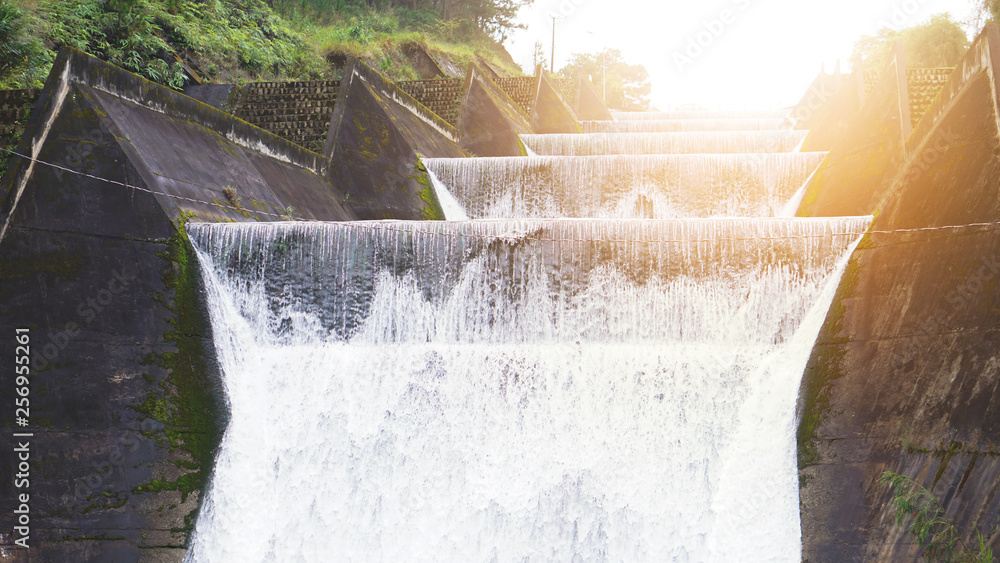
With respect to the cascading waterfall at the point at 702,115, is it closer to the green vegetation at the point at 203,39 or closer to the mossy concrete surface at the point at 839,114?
the green vegetation at the point at 203,39

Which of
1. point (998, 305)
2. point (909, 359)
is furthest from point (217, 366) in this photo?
point (998, 305)

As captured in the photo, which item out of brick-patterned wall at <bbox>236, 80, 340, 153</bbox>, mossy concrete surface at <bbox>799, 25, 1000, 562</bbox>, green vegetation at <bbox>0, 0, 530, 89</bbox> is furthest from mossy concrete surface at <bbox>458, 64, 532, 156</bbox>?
mossy concrete surface at <bbox>799, 25, 1000, 562</bbox>

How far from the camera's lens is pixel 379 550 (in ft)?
18.9

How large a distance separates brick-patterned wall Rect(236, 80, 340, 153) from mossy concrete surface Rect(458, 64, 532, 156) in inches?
113

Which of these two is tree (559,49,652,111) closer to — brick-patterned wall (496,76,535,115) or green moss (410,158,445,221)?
brick-patterned wall (496,76,535,115)

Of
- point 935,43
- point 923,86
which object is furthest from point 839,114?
point 935,43

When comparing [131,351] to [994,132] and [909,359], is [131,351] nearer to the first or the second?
[909,359]

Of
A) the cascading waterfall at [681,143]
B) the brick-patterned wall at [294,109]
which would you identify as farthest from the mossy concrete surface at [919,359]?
the brick-patterned wall at [294,109]

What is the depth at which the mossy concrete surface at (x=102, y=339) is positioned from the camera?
226 inches

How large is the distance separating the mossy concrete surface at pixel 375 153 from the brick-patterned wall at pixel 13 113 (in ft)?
12.4

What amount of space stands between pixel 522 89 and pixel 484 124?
579 cm

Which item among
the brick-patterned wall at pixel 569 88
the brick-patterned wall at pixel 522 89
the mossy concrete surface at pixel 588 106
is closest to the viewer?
the brick-patterned wall at pixel 522 89

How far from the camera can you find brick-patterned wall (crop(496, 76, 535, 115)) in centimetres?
A: 1805

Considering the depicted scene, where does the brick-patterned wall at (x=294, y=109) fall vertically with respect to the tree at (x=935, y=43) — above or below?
below
